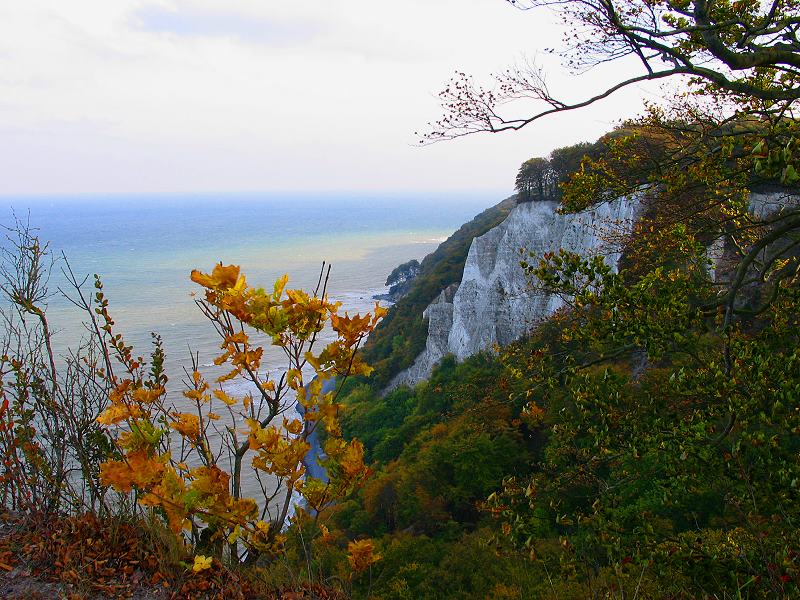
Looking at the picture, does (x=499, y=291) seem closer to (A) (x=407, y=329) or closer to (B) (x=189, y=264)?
(A) (x=407, y=329)

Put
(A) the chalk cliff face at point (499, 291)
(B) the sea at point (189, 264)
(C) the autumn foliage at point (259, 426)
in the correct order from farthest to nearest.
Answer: (B) the sea at point (189, 264)
(A) the chalk cliff face at point (499, 291)
(C) the autumn foliage at point (259, 426)

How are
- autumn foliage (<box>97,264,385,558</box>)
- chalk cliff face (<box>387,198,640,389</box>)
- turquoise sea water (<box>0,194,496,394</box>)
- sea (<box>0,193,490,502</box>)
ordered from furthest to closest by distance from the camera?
turquoise sea water (<box>0,194,496,394</box>)
sea (<box>0,193,490,502</box>)
chalk cliff face (<box>387,198,640,389</box>)
autumn foliage (<box>97,264,385,558</box>)

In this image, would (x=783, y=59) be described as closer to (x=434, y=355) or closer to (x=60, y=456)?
(x=60, y=456)

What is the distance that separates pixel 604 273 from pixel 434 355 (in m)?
30.9

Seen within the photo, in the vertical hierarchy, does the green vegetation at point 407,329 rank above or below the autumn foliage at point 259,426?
below

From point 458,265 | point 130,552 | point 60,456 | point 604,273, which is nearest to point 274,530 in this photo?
point 130,552

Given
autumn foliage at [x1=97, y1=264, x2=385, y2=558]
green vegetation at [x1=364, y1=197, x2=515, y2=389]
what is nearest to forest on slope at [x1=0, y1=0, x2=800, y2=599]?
autumn foliage at [x1=97, y1=264, x2=385, y2=558]

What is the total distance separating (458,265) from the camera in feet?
144

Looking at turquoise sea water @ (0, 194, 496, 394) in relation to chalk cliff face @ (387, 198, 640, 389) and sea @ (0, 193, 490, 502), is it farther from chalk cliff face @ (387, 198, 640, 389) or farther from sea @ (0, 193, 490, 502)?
chalk cliff face @ (387, 198, 640, 389)

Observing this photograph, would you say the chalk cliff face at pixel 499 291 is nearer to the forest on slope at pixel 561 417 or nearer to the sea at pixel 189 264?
the sea at pixel 189 264

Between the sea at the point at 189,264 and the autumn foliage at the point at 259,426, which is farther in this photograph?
the sea at the point at 189,264

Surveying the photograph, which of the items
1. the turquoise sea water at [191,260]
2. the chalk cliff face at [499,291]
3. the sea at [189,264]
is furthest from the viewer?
the turquoise sea water at [191,260]

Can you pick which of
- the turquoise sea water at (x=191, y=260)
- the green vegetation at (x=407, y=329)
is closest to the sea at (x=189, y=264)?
the turquoise sea water at (x=191, y=260)

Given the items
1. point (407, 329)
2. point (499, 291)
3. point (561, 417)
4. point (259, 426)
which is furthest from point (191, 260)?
point (259, 426)
